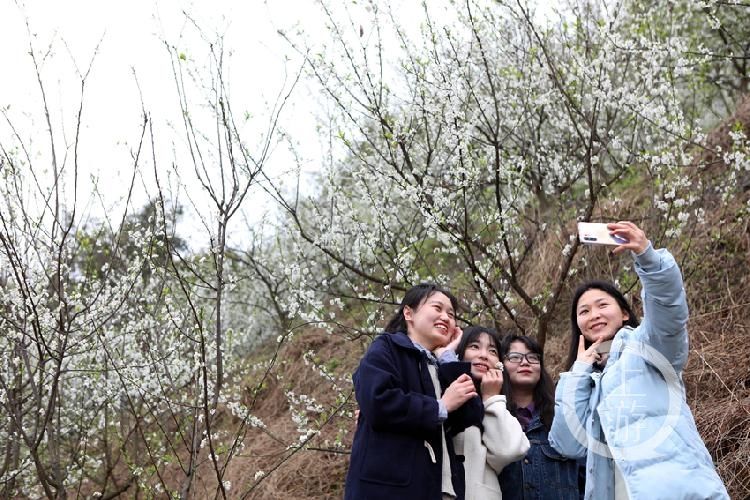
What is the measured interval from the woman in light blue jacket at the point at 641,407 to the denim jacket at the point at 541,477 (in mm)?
168

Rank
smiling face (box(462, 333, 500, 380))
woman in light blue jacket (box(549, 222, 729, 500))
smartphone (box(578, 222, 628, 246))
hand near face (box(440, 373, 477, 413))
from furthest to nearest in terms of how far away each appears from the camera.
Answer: smiling face (box(462, 333, 500, 380))
hand near face (box(440, 373, 477, 413))
smartphone (box(578, 222, 628, 246))
woman in light blue jacket (box(549, 222, 729, 500))

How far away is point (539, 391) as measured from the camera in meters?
3.05

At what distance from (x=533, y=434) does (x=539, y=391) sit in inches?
8.3

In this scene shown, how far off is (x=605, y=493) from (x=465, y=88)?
356cm

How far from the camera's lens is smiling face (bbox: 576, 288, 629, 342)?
2723 millimetres

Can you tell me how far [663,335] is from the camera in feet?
7.72

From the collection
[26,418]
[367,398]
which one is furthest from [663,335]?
[26,418]

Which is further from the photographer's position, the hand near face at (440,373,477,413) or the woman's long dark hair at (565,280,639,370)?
the woman's long dark hair at (565,280,639,370)

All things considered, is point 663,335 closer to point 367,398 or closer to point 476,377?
point 476,377

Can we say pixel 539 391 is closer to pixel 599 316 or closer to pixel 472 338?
pixel 472 338

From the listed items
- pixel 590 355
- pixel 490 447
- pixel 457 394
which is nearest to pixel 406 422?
pixel 457 394

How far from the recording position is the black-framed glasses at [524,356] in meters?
3.07

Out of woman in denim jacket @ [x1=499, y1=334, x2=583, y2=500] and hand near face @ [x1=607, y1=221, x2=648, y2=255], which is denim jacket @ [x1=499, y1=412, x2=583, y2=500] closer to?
woman in denim jacket @ [x1=499, y1=334, x2=583, y2=500]

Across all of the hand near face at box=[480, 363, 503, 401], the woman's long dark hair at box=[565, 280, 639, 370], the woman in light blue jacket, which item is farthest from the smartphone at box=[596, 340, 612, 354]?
the hand near face at box=[480, 363, 503, 401]
